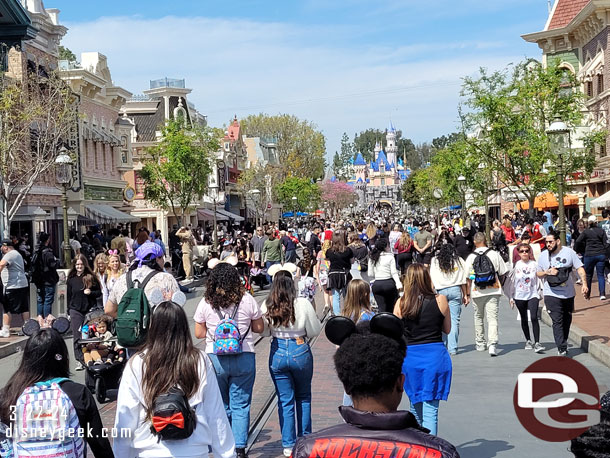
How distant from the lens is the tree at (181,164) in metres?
44.0

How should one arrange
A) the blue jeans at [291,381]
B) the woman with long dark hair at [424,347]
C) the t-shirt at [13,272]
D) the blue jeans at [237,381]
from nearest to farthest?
the woman with long dark hair at [424,347], the blue jeans at [237,381], the blue jeans at [291,381], the t-shirt at [13,272]

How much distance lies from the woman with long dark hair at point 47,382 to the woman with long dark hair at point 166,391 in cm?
13

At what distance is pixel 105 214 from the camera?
139ft

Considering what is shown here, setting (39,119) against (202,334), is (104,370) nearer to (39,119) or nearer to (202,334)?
(202,334)

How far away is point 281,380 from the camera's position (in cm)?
710

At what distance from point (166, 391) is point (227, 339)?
7.74ft

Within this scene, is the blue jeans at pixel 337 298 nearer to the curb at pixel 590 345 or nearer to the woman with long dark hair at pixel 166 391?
the curb at pixel 590 345

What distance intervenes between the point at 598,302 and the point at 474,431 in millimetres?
10018

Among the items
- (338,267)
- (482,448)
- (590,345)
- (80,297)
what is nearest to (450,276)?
(590,345)

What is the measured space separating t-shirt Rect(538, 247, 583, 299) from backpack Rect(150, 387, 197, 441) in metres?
8.10

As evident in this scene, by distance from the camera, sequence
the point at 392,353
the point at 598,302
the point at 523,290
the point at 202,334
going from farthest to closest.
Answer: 1. the point at 598,302
2. the point at 523,290
3. the point at 202,334
4. the point at 392,353

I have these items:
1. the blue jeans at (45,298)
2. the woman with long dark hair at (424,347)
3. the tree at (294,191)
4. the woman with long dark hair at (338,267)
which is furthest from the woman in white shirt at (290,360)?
the tree at (294,191)

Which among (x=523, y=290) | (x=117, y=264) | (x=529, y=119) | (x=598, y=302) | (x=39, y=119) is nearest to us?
(x=117, y=264)

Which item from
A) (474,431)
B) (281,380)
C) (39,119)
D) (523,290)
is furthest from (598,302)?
(39,119)
